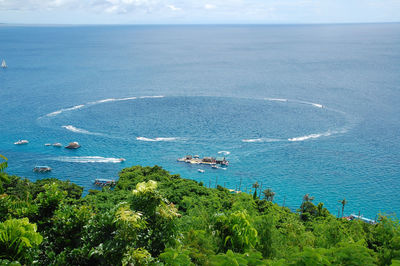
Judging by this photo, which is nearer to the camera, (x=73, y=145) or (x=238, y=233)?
(x=238, y=233)

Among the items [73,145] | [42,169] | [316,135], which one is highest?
[316,135]

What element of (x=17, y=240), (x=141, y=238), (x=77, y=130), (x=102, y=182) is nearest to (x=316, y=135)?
(x=102, y=182)

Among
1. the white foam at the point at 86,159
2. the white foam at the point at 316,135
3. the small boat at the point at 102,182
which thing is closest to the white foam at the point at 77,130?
the white foam at the point at 86,159

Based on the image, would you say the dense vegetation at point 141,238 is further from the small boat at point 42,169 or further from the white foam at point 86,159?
the small boat at point 42,169

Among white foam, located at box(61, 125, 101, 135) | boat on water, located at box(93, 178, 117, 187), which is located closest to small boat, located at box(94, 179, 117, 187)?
boat on water, located at box(93, 178, 117, 187)

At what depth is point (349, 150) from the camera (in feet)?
275

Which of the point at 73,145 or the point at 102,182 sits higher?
the point at 73,145

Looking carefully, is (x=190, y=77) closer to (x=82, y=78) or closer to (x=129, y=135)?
(x=82, y=78)

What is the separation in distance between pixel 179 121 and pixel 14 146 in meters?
47.6

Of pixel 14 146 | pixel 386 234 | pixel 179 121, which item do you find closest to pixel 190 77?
pixel 179 121

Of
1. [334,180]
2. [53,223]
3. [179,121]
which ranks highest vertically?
[53,223]

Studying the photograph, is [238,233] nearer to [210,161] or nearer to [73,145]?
[210,161]

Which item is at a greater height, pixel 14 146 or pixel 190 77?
pixel 190 77

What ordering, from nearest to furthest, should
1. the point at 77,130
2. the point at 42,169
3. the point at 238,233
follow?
the point at 238,233 → the point at 42,169 → the point at 77,130
